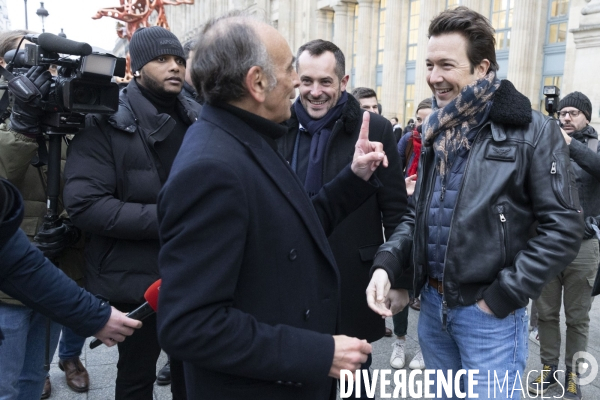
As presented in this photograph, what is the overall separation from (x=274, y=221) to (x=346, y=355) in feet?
1.50

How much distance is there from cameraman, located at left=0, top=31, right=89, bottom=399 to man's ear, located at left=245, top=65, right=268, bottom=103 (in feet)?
4.61

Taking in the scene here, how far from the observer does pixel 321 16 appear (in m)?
28.2

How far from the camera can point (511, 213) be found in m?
2.13

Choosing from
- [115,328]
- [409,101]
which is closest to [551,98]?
[115,328]

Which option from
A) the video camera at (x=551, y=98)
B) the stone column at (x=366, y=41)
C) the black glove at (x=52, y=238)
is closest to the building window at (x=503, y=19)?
the stone column at (x=366, y=41)

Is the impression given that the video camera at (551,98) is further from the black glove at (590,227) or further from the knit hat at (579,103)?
the black glove at (590,227)

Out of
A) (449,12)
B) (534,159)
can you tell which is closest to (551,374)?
(534,159)

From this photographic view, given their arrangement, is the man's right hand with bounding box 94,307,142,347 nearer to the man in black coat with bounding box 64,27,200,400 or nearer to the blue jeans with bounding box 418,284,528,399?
the man in black coat with bounding box 64,27,200,400

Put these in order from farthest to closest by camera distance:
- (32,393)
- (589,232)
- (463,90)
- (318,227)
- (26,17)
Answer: (26,17), (589,232), (32,393), (463,90), (318,227)

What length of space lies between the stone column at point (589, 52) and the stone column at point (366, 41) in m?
14.4

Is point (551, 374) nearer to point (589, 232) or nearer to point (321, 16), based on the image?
point (589, 232)

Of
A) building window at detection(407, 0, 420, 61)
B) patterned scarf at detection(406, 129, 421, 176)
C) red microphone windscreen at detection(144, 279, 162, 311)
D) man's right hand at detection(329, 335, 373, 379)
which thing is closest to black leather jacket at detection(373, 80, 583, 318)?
man's right hand at detection(329, 335, 373, 379)

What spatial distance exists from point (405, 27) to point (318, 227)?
73.4 feet

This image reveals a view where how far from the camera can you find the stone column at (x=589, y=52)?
9922 mm
